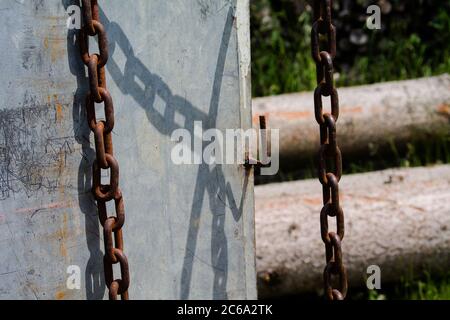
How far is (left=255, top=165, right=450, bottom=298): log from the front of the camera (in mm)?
3725

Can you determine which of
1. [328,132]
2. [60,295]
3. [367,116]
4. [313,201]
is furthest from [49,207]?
[367,116]

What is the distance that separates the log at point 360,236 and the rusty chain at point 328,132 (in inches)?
66.7

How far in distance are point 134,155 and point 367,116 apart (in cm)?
236

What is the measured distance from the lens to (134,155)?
7.50ft

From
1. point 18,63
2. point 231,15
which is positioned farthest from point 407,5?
point 18,63

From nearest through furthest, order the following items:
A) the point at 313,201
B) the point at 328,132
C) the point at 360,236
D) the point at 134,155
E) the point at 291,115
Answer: the point at 328,132, the point at 134,155, the point at 360,236, the point at 313,201, the point at 291,115

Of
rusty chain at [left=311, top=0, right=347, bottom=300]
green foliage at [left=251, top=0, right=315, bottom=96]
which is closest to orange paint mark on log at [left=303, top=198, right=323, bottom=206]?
green foliage at [left=251, top=0, right=315, bottom=96]

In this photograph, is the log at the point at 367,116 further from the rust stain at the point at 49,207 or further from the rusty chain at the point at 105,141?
the rusty chain at the point at 105,141

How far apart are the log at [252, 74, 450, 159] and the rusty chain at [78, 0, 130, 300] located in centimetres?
237

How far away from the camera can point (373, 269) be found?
3.69 meters

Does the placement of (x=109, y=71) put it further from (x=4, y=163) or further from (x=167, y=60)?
(x=4, y=163)

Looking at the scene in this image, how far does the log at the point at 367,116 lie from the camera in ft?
14.4

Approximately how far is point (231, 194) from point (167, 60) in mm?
456

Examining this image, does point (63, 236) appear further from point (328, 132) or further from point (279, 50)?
point (279, 50)
